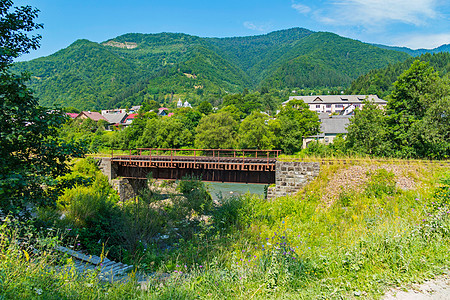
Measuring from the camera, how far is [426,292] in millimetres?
4309

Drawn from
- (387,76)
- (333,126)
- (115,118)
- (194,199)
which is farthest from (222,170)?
(387,76)

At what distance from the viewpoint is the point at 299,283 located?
491 cm

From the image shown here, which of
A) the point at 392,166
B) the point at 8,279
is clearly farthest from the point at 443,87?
the point at 8,279

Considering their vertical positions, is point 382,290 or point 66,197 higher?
point 382,290

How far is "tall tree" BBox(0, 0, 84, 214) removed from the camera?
603cm

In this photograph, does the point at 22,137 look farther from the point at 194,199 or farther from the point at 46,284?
the point at 194,199

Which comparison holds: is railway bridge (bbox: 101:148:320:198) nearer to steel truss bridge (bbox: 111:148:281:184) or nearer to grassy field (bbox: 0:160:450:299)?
steel truss bridge (bbox: 111:148:281:184)

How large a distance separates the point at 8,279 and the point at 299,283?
15.8 feet

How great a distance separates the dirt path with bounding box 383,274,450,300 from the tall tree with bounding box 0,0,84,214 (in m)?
7.10

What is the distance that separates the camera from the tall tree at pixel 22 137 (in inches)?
237

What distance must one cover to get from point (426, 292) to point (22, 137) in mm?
8173

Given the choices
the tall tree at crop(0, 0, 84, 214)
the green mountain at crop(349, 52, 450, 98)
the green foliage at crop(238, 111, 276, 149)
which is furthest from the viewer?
the green mountain at crop(349, 52, 450, 98)

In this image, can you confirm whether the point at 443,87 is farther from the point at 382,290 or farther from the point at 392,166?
the point at 382,290

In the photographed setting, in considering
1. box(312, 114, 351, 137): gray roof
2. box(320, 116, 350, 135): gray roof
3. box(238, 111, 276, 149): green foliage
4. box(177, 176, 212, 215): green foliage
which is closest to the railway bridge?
box(177, 176, 212, 215): green foliage
